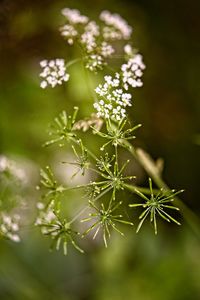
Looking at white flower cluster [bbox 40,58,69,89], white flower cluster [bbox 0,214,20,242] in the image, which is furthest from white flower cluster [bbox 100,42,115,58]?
white flower cluster [bbox 0,214,20,242]

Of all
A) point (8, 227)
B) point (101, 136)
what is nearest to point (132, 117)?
point (8, 227)

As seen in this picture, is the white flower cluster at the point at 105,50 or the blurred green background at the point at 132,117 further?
the blurred green background at the point at 132,117

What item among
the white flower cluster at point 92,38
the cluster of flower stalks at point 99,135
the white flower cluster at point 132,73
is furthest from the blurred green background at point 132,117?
the white flower cluster at point 132,73

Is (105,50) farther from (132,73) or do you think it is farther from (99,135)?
(99,135)

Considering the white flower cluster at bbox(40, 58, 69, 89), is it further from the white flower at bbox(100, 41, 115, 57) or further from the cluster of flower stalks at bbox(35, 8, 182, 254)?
the white flower at bbox(100, 41, 115, 57)

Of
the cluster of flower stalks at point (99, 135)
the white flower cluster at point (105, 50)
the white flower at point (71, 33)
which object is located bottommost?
the cluster of flower stalks at point (99, 135)

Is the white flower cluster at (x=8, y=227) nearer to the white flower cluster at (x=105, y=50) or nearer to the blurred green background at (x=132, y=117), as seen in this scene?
the white flower cluster at (x=105, y=50)

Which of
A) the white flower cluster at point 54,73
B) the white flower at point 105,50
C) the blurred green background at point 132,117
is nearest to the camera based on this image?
Result: the white flower cluster at point 54,73

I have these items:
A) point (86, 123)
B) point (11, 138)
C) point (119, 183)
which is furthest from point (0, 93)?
point (119, 183)
